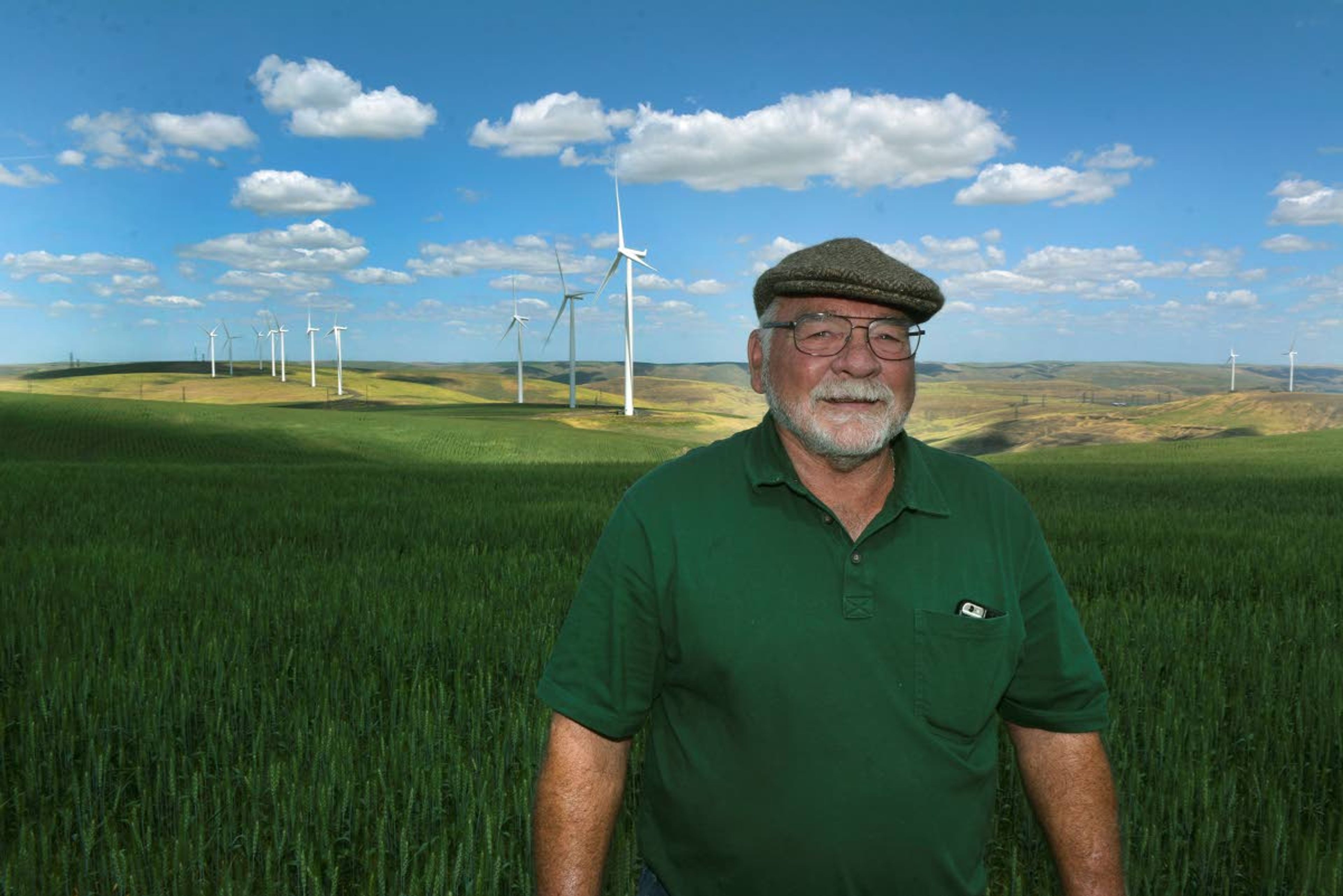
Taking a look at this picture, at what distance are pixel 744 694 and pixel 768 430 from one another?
80 centimetres

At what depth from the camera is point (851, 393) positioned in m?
2.77

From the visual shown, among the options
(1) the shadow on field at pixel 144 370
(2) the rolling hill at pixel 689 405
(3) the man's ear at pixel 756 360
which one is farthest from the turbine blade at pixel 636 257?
(1) the shadow on field at pixel 144 370

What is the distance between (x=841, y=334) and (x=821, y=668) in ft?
3.31

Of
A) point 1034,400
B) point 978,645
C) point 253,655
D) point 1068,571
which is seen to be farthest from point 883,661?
point 1034,400

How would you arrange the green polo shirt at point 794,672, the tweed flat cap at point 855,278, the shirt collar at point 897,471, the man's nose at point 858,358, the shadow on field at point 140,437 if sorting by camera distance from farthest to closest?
the shadow on field at point 140,437 → the man's nose at point 858,358 → the tweed flat cap at point 855,278 → the shirt collar at point 897,471 → the green polo shirt at point 794,672

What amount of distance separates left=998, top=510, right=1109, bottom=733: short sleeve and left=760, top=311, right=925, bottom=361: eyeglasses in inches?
25.9

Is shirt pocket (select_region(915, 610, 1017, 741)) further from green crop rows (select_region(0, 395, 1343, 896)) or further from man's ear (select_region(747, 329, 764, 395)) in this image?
green crop rows (select_region(0, 395, 1343, 896))

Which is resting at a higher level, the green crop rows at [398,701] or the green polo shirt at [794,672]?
the green polo shirt at [794,672]

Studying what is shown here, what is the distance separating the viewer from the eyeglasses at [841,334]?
280 cm

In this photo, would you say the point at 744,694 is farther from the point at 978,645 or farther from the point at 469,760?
the point at 469,760

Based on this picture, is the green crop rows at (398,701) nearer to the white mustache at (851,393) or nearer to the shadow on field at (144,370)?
the white mustache at (851,393)

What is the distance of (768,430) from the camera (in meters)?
2.82

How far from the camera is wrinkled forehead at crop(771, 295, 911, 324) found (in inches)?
110

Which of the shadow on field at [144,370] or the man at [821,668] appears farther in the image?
the shadow on field at [144,370]
